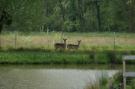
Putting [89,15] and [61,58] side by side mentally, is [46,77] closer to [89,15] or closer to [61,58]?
[61,58]

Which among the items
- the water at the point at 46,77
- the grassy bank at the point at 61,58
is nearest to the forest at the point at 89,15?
the grassy bank at the point at 61,58

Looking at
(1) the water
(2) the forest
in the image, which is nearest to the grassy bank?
(1) the water

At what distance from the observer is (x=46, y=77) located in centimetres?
2867

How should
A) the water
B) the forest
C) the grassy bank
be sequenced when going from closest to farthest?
the water
the grassy bank
the forest

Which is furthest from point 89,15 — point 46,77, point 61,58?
point 46,77

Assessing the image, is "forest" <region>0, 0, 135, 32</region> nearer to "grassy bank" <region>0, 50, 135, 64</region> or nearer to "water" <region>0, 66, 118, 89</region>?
"grassy bank" <region>0, 50, 135, 64</region>

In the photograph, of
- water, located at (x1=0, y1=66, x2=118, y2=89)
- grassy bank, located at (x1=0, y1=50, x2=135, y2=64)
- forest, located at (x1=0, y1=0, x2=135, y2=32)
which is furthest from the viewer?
forest, located at (x1=0, y1=0, x2=135, y2=32)

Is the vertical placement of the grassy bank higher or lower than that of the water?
higher

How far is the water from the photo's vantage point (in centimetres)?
2417

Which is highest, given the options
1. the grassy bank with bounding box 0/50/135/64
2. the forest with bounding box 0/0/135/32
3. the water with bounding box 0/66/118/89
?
the forest with bounding box 0/0/135/32

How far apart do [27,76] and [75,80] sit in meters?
3.38

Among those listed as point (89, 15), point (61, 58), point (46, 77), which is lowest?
point (46, 77)

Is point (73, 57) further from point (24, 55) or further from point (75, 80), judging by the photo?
point (75, 80)

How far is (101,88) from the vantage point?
746 inches
